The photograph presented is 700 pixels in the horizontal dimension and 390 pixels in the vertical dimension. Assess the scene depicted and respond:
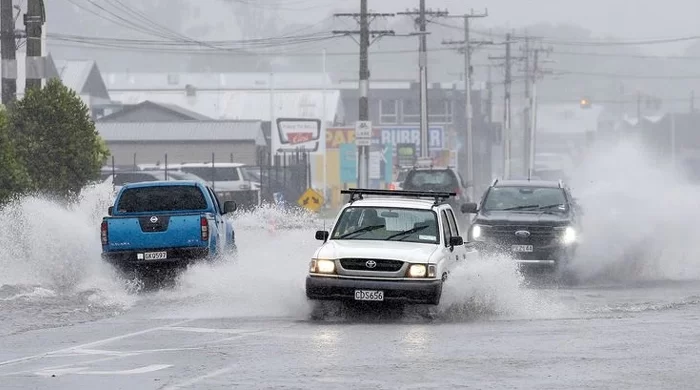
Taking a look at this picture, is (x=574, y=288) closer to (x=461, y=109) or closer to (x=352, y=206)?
(x=352, y=206)

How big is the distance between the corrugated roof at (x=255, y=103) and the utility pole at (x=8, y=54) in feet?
239

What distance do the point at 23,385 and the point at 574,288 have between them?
1616cm

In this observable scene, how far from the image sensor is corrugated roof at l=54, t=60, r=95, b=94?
340 feet

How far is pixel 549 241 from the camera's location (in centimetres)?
2875

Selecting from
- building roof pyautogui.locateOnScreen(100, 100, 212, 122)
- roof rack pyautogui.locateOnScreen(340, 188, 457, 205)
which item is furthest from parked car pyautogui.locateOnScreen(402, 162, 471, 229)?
building roof pyautogui.locateOnScreen(100, 100, 212, 122)

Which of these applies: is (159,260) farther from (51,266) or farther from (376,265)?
(376,265)

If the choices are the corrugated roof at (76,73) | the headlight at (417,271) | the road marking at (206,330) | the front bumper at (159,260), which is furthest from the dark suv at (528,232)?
the corrugated roof at (76,73)

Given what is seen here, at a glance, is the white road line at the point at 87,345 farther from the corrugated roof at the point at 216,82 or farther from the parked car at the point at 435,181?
the corrugated roof at the point at 216,82

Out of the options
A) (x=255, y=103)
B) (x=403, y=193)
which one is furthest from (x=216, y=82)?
(x=403, y=193)

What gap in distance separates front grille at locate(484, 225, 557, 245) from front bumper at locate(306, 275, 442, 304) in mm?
9687

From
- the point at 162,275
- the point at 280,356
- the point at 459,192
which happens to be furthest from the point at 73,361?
the point at 459,192

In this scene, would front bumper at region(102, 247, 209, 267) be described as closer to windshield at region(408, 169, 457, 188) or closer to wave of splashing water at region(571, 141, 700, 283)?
wave of splashing water at region(571, 141, 700, 283)

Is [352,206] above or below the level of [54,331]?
above

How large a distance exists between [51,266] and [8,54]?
29.5 feet
